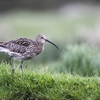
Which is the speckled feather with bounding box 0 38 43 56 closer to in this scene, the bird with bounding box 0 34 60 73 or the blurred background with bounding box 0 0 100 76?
the bird with bounding box 0 34 60 73

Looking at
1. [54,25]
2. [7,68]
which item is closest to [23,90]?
[7,68]

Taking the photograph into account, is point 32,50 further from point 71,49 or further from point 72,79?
point 71,49

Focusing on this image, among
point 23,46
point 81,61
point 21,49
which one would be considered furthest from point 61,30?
point 21,49

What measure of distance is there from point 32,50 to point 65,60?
19.2 ft

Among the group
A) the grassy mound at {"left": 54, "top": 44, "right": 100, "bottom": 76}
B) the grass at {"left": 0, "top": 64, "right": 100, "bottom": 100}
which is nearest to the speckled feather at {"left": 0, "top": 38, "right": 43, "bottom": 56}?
the grass at {"left": 0, "top": 64, "right": 100, "bottom": 100}

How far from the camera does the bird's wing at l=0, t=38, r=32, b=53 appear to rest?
41.4ft

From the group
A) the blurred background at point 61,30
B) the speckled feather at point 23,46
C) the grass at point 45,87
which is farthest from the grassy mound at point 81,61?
the grass at point 45,87

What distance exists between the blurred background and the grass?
2.62 feet

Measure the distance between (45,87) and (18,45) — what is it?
68.1 inches

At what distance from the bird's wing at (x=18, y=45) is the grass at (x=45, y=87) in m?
0.93

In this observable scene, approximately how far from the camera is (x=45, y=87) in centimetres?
1147

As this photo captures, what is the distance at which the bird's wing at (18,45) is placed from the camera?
12.6m

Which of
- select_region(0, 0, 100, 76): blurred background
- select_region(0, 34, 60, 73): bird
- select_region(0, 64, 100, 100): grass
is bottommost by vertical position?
select_region(0, 0, 100, 76): blurred background

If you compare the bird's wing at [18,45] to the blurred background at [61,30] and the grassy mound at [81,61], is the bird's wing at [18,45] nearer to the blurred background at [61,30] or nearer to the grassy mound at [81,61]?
the blurred background at [61,30]
